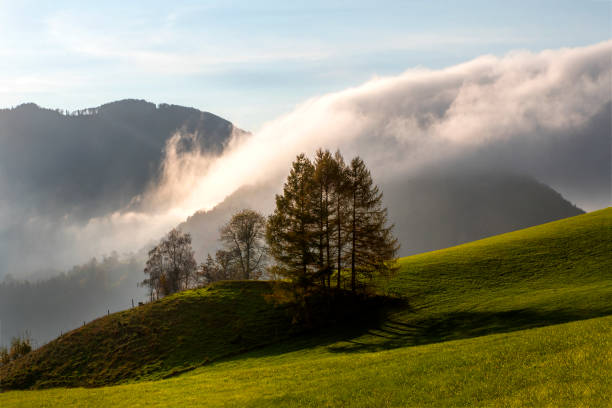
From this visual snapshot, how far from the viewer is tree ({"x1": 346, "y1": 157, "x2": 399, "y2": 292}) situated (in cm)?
4762

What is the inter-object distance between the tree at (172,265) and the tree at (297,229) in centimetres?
5199

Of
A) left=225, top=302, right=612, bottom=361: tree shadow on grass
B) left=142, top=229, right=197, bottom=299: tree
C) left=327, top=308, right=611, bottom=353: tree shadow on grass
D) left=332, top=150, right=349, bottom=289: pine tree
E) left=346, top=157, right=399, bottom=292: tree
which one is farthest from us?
left=142, top=229, right=197, bottom=299: tree

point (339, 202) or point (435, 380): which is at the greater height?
point (339, 202)

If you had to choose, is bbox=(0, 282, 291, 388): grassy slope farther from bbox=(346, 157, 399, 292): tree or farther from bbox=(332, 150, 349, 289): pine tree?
bbox=(346, 157, 399, 292): tree

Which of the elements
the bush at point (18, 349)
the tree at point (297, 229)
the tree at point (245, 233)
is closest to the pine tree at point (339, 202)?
the tree at point (297, 229)

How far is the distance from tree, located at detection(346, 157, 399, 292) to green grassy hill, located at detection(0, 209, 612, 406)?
6.03m

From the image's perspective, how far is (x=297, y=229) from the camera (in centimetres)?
4794

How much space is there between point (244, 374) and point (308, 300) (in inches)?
762

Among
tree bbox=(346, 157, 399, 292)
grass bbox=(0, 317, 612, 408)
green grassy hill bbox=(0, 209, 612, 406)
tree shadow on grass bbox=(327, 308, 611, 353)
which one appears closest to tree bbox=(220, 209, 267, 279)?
green grassy hill bbox=(0, 209, 612, 406)

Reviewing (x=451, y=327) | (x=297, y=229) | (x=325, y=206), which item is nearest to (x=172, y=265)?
(x=297, y=229)

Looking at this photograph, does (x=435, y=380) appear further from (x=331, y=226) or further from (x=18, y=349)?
(x=18, y=349)

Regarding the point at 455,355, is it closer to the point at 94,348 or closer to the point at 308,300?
the point at 308,300

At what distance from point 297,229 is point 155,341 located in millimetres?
20870

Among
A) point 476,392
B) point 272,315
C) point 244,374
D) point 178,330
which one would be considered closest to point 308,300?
point 272,315
